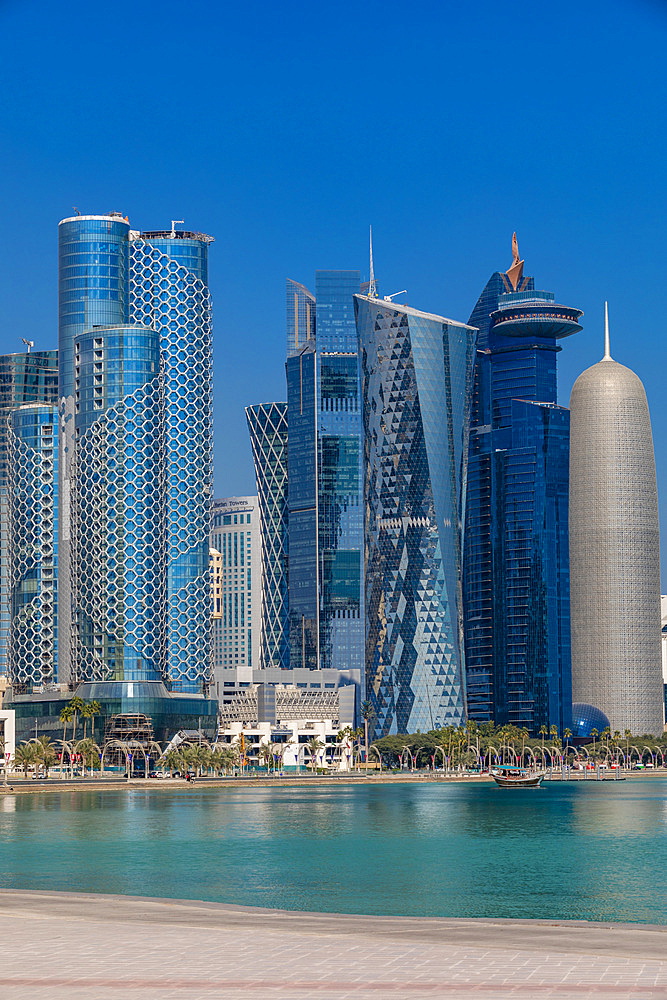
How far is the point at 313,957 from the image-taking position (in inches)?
1062

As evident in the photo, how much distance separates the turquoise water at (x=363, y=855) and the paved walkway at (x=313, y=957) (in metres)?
21.1

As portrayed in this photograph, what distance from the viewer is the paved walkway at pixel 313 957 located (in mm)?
23719

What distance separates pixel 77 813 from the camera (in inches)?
5408

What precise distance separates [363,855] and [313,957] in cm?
5915

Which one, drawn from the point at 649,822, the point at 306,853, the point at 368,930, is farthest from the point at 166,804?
the point at 368,930

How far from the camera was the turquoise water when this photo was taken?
5844 centimetres

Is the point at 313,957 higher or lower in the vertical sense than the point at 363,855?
higher

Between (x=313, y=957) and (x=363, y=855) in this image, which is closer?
(x=313, y=957)

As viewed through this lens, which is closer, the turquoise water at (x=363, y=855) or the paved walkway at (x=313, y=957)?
the paved walkway at (x=313, y=957)

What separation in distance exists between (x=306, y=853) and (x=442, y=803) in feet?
268

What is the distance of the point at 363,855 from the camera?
8481cm

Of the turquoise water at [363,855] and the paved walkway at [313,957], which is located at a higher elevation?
the paved walkway at [313,957]

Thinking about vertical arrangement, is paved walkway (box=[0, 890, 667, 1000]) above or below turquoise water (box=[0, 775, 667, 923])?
above

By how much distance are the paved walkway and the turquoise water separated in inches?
830
